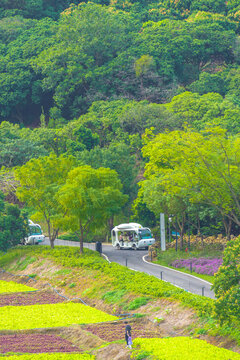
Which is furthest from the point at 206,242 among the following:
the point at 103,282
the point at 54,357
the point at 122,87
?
the point at 122,87

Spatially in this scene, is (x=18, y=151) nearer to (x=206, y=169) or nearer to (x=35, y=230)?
(x=35, y=230)

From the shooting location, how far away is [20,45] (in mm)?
107312

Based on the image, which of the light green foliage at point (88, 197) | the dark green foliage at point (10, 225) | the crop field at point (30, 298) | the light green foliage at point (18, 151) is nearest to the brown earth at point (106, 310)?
the crop field at point (30, 298)

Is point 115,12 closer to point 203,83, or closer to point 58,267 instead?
point 203,83

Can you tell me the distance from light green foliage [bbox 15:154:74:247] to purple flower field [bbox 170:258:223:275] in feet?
36.9

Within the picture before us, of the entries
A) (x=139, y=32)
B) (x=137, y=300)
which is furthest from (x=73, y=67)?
(x=137, y=300)

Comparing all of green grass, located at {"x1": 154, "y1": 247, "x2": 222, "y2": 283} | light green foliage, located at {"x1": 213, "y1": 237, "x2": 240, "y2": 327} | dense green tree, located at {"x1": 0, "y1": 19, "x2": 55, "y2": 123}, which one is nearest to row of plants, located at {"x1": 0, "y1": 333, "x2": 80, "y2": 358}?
light green foliage, located at {"x1": 213, "y1": 237, "x2": 240, "y2": 327}

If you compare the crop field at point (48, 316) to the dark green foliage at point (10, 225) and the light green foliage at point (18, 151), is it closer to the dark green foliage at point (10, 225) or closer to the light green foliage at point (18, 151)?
the dark green foliage at point (10, 225)

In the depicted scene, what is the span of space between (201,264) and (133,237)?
1388 cm

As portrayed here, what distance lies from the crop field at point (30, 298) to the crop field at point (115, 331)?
8.39 meters

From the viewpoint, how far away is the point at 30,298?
121ft

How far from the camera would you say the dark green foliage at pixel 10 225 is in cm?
5156

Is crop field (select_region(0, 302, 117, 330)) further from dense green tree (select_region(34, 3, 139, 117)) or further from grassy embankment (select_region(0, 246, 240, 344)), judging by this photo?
dense green tree (select_region(34, 3, 139, 117))

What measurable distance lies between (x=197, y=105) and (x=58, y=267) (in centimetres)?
4138
